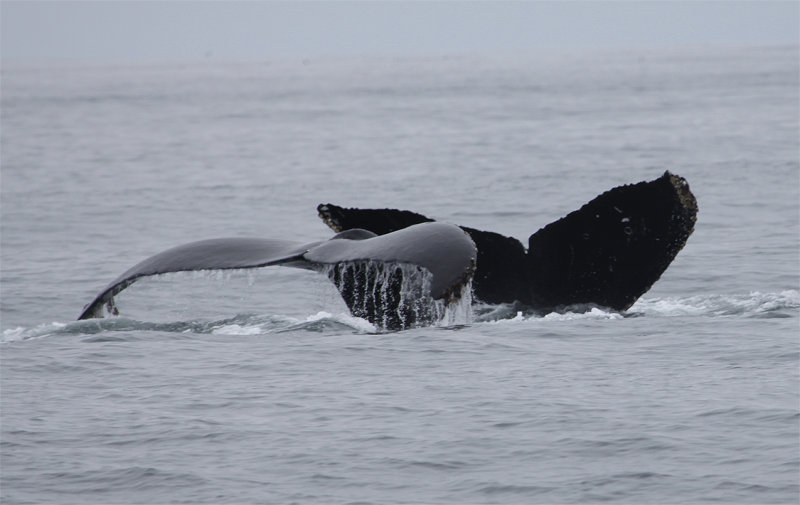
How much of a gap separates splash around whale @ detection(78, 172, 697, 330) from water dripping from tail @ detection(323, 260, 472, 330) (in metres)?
0.01

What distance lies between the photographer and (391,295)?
956 centimetres

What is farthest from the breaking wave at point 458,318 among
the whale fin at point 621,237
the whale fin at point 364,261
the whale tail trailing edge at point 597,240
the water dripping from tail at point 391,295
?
the whale fin at point 364,261

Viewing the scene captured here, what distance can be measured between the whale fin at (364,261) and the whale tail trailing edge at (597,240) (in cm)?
53

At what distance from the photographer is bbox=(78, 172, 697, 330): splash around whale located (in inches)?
316

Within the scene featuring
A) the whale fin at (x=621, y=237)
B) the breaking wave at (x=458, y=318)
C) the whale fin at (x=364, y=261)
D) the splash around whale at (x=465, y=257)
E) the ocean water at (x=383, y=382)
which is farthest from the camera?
the breaking wave at (x=458, y=318)

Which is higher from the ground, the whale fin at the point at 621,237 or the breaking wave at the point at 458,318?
the whale fin at the point at 621,237

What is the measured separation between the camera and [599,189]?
25531mm

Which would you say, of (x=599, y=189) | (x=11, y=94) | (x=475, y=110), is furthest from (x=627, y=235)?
(x=11, y=94)

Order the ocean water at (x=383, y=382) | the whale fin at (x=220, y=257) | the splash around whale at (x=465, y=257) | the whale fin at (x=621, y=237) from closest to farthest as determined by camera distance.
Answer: the ocean water at (x=383, y=382) → the splash around whale at (x=465, y=257) → the whale fin at (x=220, y=257) → the whale fin at (x=621, y=237)

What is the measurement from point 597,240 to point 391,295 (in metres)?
1.55

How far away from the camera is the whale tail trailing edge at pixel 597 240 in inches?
374

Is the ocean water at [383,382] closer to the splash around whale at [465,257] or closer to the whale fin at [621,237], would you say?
the splash around whale at [465,257]

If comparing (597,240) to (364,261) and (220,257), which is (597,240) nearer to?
(364,261)

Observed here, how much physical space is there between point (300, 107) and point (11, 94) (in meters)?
33.1
